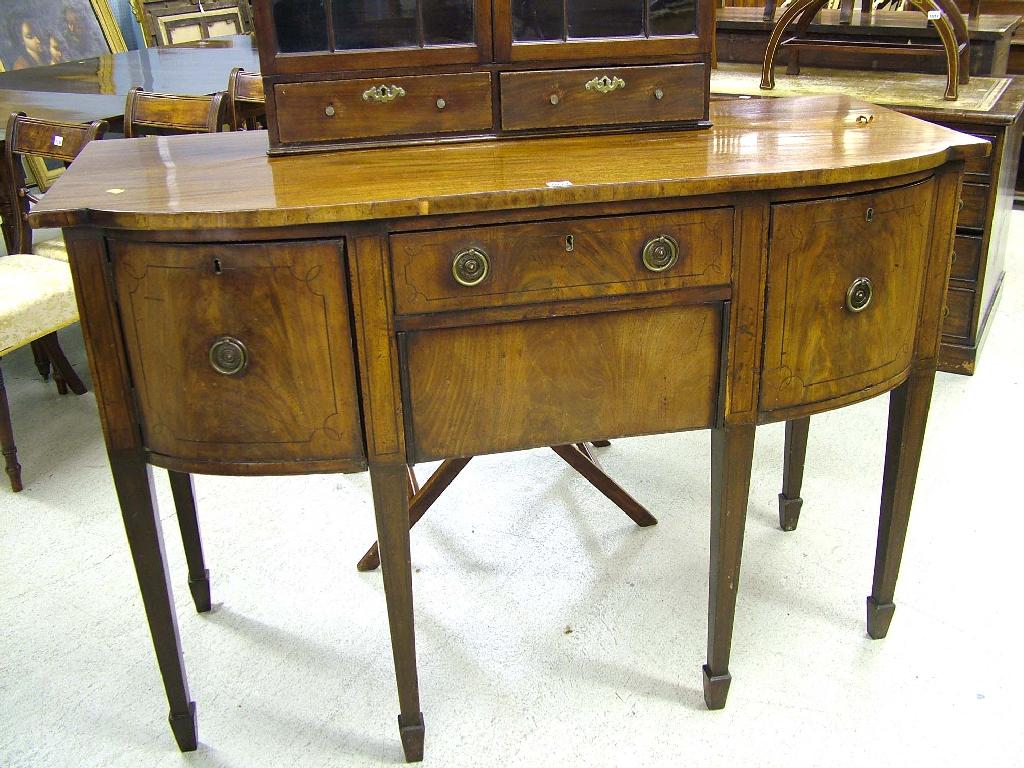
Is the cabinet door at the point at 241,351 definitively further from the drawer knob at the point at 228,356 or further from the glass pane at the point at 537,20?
the glass pane at the point at 537,20

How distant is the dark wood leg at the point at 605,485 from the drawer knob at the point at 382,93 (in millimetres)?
974

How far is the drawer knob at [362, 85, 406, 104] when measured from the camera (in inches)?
71.2

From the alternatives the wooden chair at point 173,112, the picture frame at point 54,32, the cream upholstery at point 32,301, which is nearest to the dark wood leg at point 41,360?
the cream upholstery at point 32,301

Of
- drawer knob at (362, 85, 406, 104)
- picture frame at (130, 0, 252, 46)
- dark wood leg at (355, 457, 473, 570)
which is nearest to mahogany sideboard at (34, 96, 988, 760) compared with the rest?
drawer knob at (362, 85, 406, 104)

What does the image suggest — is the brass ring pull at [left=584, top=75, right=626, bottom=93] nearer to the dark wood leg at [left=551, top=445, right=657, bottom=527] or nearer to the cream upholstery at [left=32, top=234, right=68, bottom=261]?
the dark wood leg at [left=551, top=445, right=657, bottom=527]

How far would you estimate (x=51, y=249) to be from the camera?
328cm

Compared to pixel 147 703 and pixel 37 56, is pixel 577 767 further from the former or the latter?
pixel 37 56

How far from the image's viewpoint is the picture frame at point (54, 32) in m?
6.48

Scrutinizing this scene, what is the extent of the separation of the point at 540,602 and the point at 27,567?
1327 millimetres

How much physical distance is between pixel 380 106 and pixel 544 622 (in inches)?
46.9

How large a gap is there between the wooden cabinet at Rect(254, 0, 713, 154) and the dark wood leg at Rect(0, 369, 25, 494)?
149 cm

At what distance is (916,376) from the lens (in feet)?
6.17

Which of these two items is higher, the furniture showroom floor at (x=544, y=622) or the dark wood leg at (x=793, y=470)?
the dark wood leg at (x=793, y=470)

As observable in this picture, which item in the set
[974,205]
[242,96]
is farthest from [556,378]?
[242,96]
